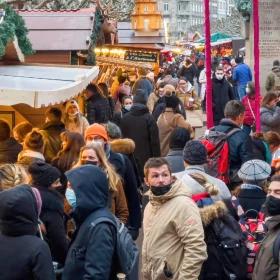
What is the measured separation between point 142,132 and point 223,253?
553 centimetres

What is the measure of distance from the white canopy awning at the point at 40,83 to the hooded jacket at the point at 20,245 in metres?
3.21

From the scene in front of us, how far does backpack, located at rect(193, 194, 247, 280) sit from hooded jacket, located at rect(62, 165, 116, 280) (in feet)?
3.70

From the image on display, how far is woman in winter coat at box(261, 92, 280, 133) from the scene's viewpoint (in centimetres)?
1106

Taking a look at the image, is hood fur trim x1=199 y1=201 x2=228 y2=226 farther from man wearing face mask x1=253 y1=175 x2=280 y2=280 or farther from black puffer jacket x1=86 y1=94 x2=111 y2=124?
black puffer jacket x1=86 y1=94 x2=111 y2=124

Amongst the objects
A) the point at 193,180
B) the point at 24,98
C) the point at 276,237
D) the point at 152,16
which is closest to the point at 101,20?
the point at 24,98

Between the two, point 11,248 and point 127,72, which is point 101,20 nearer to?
point 127,72

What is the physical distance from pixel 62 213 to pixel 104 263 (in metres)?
1.37

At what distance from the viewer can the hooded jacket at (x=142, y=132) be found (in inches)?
458

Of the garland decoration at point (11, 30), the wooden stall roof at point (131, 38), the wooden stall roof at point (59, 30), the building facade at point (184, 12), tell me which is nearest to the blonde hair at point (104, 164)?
the garland decoration at point (11, 30)

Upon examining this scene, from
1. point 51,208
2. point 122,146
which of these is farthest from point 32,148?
point 51,208

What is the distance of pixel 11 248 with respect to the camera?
491 cm

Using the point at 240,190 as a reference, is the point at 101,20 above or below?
above

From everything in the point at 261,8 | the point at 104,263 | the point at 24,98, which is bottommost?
the point at 104,263

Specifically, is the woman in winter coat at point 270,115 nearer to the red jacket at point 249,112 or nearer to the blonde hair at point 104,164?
the red jacket at point 249,112
